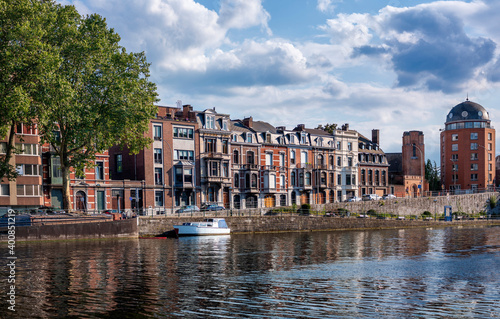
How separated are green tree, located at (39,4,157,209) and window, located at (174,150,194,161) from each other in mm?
23490

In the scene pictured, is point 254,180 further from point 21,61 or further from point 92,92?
point 21,61

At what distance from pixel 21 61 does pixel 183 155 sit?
1512 inches

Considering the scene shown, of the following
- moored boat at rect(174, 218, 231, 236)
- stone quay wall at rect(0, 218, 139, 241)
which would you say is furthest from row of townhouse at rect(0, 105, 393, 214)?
moored boat at rect(174, 218, 231, 236)

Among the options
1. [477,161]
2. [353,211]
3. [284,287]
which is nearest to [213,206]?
[353,211]

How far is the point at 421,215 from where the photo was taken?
102 m

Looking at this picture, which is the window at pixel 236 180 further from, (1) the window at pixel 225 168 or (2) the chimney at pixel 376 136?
(2) the chimney at pixel 376 136

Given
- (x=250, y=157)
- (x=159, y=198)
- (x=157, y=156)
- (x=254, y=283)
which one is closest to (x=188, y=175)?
(x=157, y=156)

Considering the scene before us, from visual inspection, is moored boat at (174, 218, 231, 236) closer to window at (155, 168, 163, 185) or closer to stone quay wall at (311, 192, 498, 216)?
window at (155, 168, 163, 185)

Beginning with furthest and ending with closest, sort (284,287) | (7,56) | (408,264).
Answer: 1. (7,56)
2. (408,264)
3. (284,287)

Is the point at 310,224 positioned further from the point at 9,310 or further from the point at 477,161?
the point at 477,161

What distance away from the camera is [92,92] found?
185 ft

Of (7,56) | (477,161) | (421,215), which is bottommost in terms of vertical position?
(421,215)

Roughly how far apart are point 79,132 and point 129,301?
3509cm

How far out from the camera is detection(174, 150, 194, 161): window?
274 feet
